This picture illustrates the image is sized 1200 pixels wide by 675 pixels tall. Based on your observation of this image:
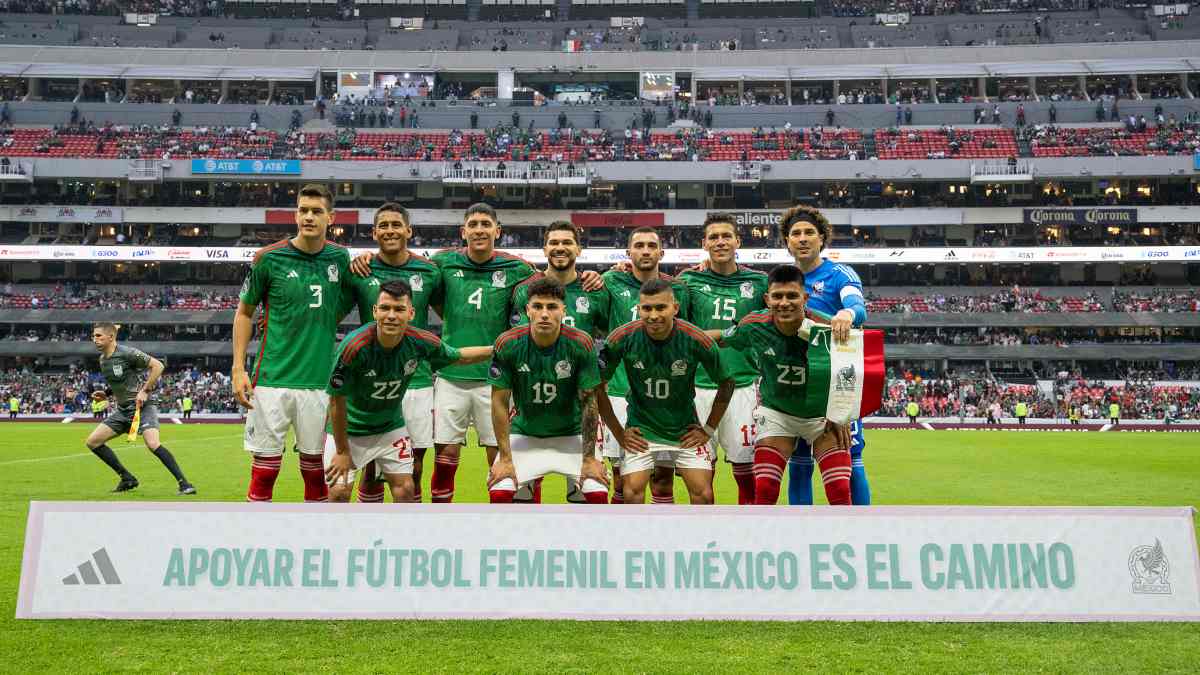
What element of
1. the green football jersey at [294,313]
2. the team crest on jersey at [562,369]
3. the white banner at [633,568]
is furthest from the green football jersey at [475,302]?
the white banner at [633,568]

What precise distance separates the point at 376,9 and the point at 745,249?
36.3 meters

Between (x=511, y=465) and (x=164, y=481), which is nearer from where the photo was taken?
(x=511, y=465)

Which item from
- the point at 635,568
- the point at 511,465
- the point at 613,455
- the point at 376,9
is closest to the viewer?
the point at 635,568

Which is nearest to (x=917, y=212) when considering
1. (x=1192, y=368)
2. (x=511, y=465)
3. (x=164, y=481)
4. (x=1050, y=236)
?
(x=1050, y=236)

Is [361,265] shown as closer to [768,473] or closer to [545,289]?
[545,289]

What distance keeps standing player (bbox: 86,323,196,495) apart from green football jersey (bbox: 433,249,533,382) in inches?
234

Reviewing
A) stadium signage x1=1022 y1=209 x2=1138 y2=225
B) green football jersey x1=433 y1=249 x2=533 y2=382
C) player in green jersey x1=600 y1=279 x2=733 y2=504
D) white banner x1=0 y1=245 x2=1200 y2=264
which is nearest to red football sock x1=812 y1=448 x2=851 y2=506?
player in green jersey x1=600 y1=279 x2=733 y2=504

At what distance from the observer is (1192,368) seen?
4469 centimetres

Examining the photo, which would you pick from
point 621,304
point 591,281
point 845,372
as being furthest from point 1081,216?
point 845,372

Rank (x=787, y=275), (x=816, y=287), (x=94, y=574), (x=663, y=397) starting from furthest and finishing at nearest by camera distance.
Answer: (x=816, y=287)
(x=663, y=397)
(x=787, y=275)
(x=94, y=574)

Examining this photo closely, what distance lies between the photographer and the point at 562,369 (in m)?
6.46

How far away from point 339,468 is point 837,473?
3395 millimetres

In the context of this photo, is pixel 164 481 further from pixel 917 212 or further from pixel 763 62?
pixel 763 62

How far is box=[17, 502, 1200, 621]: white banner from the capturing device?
516cm
